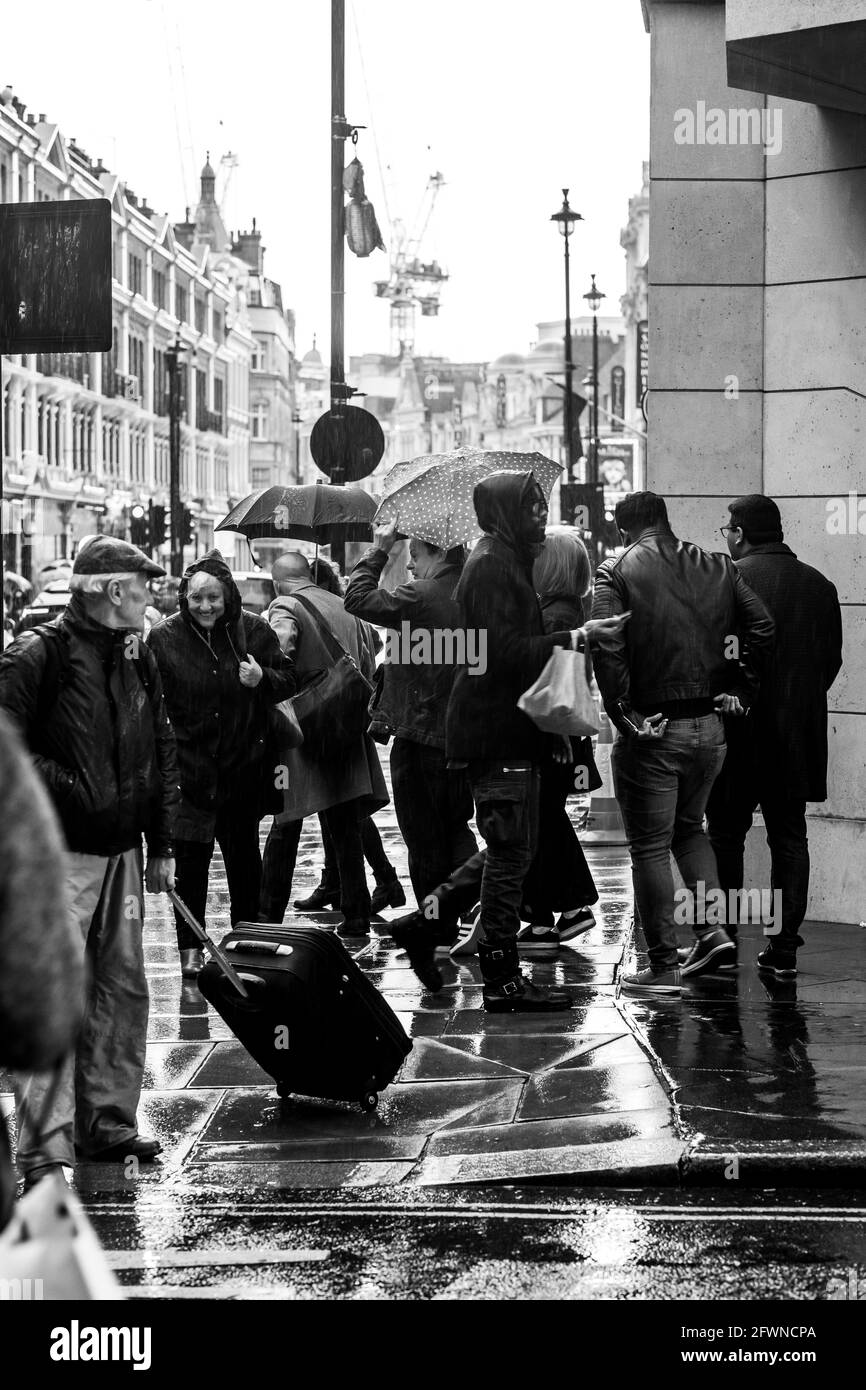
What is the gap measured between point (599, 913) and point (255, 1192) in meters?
4.94

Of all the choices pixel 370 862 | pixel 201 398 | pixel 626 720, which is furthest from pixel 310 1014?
pixel 201 398

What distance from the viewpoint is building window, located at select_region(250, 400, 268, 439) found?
131 metres

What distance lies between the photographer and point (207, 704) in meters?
8.46

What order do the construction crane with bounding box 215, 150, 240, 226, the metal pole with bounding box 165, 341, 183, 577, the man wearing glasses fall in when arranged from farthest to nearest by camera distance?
the construction crane with bounding box 215, 150, 240, 226
the metal pole with bounding box 165, 341, 183, 577
the man wearing glasses

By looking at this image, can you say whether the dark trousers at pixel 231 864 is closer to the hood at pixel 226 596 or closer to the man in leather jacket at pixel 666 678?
the hood at pixel 226 596

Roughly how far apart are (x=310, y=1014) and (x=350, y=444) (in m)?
9.33

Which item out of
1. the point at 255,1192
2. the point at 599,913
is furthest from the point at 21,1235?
the point at 599,913

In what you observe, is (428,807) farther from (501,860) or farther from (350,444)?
(350,444)

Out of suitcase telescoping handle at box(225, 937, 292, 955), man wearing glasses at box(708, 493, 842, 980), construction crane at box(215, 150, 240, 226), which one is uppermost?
construction crane at box(215, 150, 240, 226)

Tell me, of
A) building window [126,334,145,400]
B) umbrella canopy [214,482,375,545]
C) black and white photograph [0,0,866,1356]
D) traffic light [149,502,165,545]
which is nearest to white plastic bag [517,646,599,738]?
black and white photograph [0,0,866,1356]

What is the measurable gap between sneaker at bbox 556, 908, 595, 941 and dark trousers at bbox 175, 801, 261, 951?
4.72ft

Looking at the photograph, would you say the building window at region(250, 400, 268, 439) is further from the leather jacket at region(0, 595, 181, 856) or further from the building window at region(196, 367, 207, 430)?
the leather jacket at region(0, 595, 181, 856)

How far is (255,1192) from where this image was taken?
5289mm

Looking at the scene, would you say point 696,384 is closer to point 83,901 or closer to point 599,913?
point 599,913
